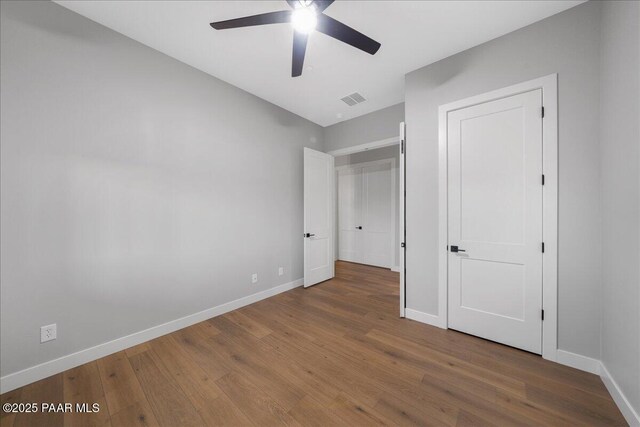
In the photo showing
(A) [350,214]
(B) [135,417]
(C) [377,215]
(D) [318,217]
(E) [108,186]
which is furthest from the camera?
(A) [350,214]

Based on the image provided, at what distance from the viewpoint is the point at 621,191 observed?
147cm

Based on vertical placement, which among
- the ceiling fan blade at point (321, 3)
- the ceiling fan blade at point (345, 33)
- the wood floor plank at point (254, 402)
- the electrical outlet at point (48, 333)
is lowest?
the wood floor plank at point (254, 402)

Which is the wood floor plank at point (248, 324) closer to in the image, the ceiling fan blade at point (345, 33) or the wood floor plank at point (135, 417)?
the wood floor plank at point (135, 417)

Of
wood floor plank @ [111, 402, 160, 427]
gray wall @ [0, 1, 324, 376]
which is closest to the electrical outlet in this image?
gray wall @ [0, 1, 324, 376]

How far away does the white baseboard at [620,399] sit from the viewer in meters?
1.29

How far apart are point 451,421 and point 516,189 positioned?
75.7 inches

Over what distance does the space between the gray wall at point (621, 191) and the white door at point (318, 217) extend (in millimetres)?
3160

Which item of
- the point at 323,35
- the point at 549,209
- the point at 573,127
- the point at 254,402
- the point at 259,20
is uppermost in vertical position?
the point at 323,35

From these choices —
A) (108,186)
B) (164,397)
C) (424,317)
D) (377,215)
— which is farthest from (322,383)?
(377,215)

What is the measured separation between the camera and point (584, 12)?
5.91 ft

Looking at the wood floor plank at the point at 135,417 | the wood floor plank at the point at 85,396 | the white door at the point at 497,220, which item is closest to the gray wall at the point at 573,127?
the white door at the point at 497,220

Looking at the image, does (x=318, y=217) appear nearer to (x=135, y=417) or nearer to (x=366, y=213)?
(x=366, y=213)

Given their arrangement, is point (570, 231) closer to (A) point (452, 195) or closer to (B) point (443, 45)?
(A) point (452, 195)

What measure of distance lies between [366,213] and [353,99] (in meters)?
2.73
